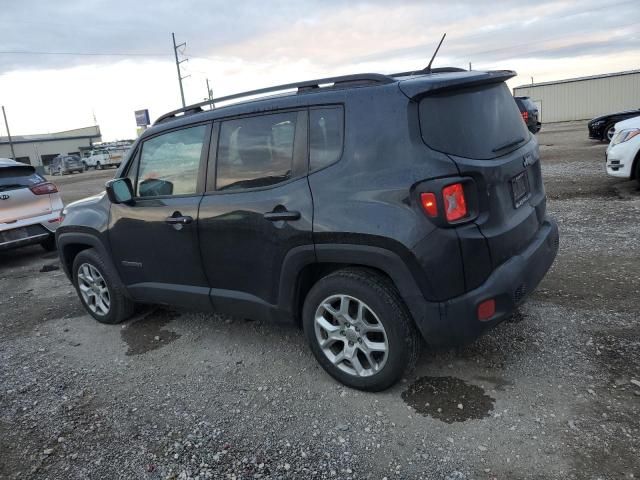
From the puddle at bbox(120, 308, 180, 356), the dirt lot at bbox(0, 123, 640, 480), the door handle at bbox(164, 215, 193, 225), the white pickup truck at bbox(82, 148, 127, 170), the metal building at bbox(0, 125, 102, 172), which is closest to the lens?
the dirt lot at bbox(0, 123, 640, 480)

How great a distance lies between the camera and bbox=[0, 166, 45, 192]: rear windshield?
7316 millimetres

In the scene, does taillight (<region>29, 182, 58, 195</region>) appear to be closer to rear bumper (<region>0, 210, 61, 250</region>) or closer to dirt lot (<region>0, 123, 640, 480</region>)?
rear bumper (<region>0, 210, 61, 250</region>)

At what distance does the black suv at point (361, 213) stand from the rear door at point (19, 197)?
448 centimetres

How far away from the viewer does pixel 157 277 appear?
13.4 ft

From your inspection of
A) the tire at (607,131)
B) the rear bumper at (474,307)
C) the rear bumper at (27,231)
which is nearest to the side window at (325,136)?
the rear bumper at (474,307)

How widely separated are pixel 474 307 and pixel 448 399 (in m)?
0.66

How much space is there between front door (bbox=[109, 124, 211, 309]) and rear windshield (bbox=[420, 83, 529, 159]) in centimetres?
167

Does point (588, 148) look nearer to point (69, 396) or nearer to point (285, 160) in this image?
point (285, 160)

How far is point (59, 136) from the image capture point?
7969 cm

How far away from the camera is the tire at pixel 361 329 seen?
2.89m

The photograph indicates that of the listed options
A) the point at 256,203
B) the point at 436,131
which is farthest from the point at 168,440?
the point at 436,131

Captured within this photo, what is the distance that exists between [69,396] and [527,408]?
2.99 m

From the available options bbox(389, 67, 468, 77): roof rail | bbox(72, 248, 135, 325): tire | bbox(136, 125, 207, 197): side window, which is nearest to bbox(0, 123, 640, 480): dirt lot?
bbox(72, 248, 135, 325): tire

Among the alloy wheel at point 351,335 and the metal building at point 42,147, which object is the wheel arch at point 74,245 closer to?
the alloy wheel at point 351,335
